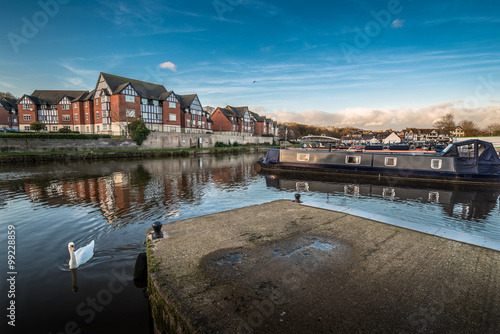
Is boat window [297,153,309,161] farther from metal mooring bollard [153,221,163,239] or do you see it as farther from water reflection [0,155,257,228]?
metal mooring bollard [153,221,163,239]

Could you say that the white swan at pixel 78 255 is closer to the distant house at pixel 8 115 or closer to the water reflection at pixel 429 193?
the water reflection at pixel 429 193

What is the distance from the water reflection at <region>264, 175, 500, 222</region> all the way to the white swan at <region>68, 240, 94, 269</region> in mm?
11888

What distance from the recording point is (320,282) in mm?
3621

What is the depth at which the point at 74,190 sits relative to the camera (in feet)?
44.2

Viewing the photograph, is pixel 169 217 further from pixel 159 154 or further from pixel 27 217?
pixel 159 154

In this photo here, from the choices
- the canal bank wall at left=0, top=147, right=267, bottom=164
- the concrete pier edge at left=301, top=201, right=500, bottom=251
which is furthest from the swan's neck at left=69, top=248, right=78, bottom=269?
the canal bank wall at left=0, top=147, right=267, bottom=164

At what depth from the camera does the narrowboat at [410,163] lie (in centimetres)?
1667

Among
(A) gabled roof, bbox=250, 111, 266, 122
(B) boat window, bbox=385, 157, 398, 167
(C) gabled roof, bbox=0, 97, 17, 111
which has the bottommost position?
(B) boat window, bbox=385, 157, 398, 167

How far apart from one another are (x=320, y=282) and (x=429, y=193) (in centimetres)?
1431

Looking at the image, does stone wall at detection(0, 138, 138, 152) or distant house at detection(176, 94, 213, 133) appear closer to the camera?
stone wall at detection(0, 138, 138, 152)

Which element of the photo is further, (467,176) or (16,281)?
(467,176)

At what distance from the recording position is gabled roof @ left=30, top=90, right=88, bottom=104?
5266cm

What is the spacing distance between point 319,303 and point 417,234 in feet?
12.5

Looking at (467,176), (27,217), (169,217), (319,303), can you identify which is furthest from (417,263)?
(467,176)
